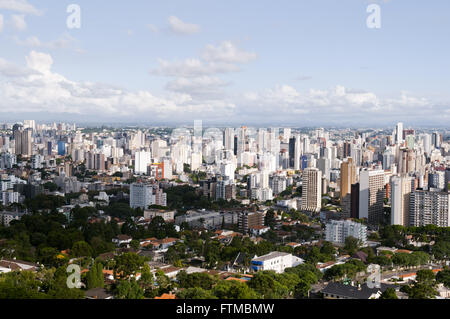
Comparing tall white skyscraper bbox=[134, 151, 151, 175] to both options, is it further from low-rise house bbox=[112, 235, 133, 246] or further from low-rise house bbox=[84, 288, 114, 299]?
low-rise house bbox=[84, 288, 114, 299]

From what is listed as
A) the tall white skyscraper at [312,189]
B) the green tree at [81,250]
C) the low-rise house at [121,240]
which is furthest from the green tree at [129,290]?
the tall white skyscraper at [312,189]

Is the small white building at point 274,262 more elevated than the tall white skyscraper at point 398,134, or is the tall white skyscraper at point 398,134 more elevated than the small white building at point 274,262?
the tall white skyscraper at point 398,134

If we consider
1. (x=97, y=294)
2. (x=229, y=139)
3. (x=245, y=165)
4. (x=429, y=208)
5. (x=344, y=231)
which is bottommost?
(x=344, y=231)

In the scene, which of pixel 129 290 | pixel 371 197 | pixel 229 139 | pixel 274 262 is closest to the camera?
pixel 129 290

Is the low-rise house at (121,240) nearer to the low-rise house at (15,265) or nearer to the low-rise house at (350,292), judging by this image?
the low-rise house at (15,265)

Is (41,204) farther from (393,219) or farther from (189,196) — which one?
(393,219)

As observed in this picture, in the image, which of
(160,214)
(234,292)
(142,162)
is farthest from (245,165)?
(234,292)

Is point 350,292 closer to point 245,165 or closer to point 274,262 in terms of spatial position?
point 274,262

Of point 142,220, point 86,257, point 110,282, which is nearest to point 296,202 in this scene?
point 142,220
